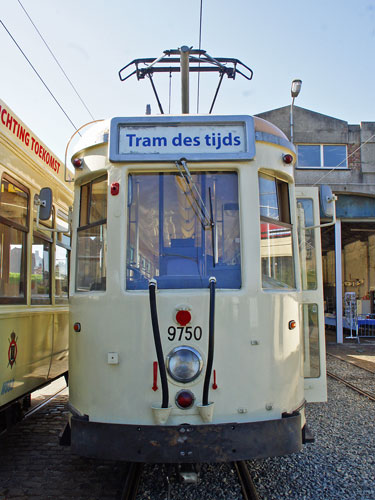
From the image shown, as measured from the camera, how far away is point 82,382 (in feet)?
11.3

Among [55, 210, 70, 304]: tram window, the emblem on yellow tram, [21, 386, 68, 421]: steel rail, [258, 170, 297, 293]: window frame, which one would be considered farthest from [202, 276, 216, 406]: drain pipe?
[21, 386, 68, 421]: steel rail

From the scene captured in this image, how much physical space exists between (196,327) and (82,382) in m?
0.99

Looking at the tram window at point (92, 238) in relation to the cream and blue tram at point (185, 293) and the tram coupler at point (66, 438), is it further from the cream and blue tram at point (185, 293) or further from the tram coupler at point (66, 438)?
the tram coupler at point (66, 438)

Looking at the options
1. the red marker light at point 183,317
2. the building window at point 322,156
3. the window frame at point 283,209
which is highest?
the building window at point 322,156

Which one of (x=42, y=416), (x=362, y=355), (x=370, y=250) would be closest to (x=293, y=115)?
(x=370, y=250)

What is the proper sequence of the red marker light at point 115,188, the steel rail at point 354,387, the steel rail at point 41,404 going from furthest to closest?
1. the steel rail at point 354,387
2. the steel rail at point 41,404
3. the red marker light at point 115,188

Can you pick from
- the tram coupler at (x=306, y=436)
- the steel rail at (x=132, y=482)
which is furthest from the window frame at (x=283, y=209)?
the steel rail at (x=132, y=482)

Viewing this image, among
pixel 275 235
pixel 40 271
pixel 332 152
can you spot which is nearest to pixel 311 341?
pixel 275 235

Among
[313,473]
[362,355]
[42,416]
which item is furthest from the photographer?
[362,355]

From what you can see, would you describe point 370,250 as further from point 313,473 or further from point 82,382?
point 82,382

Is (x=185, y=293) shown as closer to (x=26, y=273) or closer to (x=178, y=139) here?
(x=178, y=139)

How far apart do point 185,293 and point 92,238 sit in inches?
38.1

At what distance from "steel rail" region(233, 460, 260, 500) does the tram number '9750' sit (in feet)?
4.25

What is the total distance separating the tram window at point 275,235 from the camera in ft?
11.8
